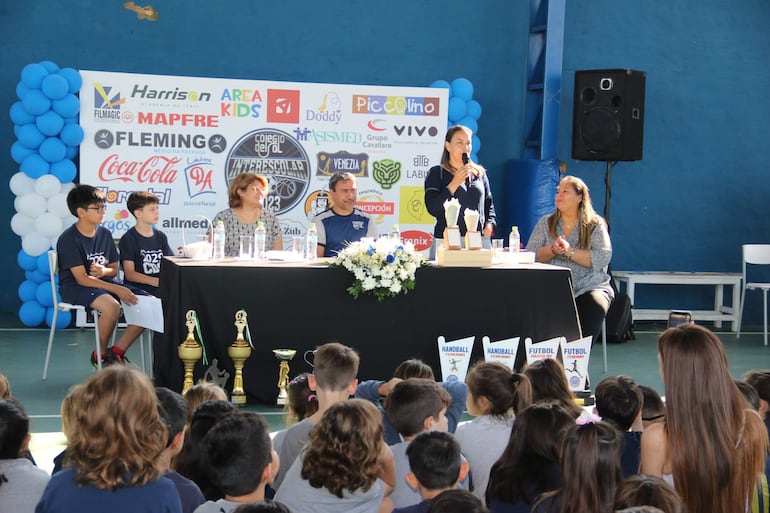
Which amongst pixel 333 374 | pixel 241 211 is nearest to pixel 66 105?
pixel 241 211

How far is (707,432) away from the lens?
8.21 ft

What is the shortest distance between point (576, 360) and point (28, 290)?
450 cm

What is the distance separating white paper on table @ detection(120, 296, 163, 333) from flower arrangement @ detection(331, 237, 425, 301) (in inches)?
39.7

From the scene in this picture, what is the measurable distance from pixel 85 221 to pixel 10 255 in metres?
3.00

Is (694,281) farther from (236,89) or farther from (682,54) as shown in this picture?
(236,89)

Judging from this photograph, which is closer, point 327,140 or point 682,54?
point 327,140

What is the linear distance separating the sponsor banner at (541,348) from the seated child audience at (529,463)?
110 inches

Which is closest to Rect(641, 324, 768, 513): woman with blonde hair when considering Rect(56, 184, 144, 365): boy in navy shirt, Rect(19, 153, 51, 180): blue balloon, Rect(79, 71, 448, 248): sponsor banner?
Rect(56, 184, 144, 365): boy in navy shirt

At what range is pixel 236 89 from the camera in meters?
7.97

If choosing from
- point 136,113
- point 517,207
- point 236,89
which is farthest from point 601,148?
point 136,113

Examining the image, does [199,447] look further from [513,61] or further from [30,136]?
[513,61]

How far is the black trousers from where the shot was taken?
597 centimetres

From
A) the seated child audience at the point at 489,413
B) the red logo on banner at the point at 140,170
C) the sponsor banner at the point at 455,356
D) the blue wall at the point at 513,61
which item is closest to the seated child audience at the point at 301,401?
the seated child audience at the point at 489,413

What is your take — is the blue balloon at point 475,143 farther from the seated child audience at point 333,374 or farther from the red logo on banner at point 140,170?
the seated child audience at point 333,374
